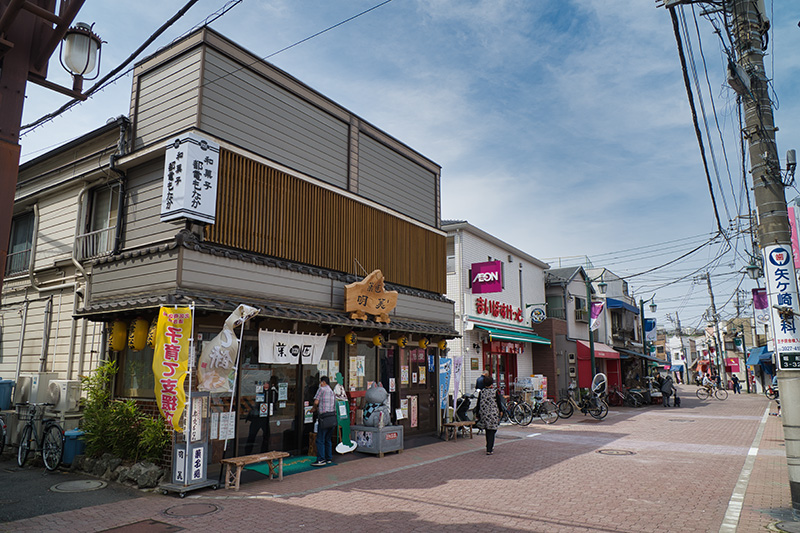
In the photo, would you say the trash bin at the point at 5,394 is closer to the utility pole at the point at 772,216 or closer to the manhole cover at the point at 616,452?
the manhole cover at the point at 616,452

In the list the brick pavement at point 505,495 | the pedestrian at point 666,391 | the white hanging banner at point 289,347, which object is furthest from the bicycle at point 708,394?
the white hanging banner at point 289,347

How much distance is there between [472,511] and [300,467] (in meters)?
4.40

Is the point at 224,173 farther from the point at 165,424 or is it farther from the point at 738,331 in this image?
the point at 738,331

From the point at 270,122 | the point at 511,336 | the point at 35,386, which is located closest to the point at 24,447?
the point at 35,386

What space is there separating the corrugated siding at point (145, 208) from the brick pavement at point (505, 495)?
4.85 meters

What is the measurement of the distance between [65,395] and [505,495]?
9.37 metres

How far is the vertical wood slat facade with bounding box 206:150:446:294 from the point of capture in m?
10.7

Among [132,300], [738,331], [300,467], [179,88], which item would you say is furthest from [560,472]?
[738,331]

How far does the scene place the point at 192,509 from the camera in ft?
25.8

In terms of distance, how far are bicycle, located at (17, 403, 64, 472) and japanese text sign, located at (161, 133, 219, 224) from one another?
16.4 feet

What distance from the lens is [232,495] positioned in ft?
28.4

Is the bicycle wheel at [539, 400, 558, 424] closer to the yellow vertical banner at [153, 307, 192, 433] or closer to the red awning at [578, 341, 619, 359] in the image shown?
the red awning at [578, 341, 619, 359]

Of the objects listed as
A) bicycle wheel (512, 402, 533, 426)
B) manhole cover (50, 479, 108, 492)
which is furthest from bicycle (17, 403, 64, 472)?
bicycle wheel (512, 402, 533, 426)

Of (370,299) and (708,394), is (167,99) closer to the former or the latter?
(370,299)
